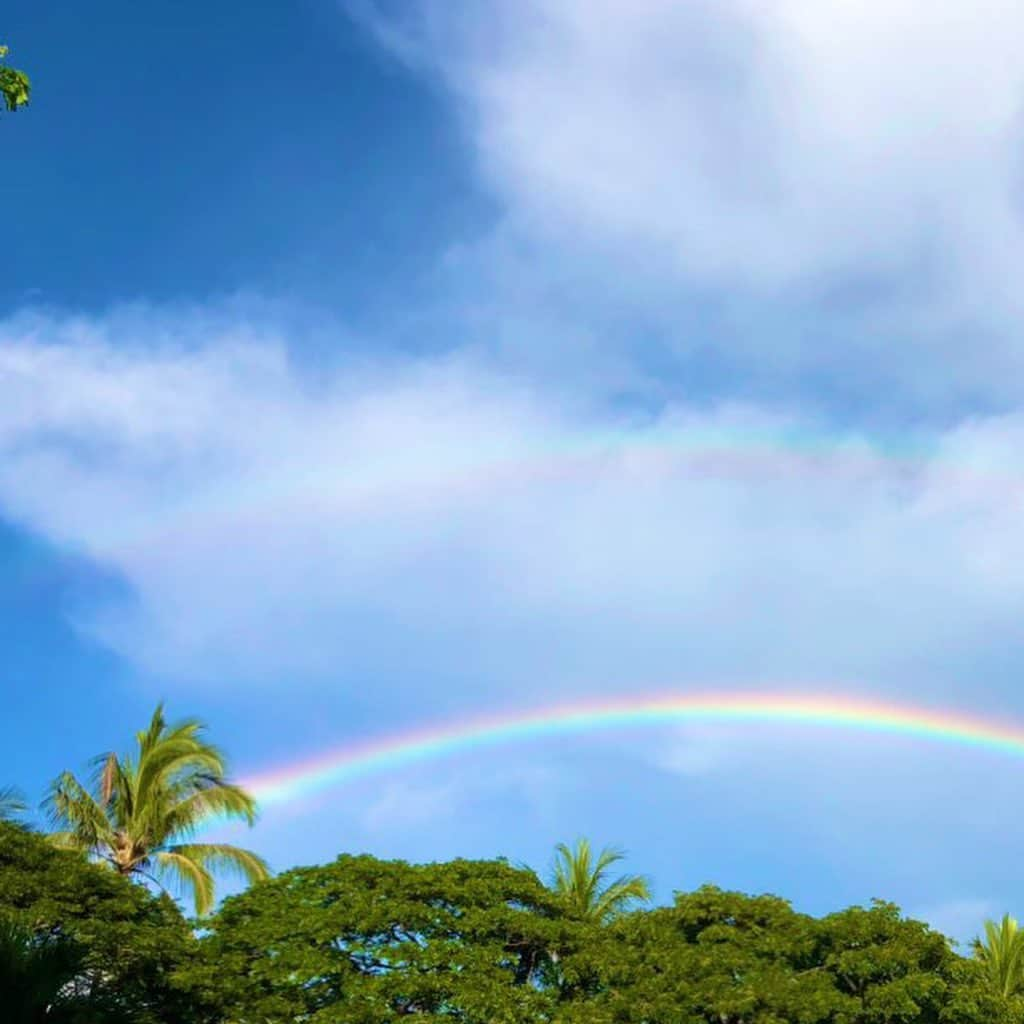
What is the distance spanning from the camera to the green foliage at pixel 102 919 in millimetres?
22078

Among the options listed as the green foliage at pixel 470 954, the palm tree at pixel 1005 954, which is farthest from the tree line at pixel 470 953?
the palm tree at pixel 1005 954

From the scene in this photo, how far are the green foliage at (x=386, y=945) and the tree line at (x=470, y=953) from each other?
0.04 m

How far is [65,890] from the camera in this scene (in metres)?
23.3

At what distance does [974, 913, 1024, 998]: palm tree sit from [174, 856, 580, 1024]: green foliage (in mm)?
18638

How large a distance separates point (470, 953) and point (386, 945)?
1804 millimetres

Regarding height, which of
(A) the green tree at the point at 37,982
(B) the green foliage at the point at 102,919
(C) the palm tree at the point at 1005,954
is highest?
(C) the palm tree at the point at 1005,954

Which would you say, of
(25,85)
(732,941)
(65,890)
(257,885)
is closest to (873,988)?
(732,941)

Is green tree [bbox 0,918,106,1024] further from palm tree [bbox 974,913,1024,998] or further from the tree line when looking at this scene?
palm tree [bbox 974,913,1024,998]

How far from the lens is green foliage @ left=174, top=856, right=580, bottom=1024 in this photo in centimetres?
2286

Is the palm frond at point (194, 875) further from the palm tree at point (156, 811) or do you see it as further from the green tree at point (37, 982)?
the green tree at point (37, 982)

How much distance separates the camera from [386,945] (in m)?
24.4

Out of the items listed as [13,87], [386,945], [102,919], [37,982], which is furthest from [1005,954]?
[13,87]

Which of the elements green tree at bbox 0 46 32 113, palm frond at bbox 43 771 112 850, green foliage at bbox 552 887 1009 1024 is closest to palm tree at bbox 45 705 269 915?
palm frond at bbox 43 771 112 850

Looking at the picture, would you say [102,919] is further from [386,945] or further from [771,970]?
[771,970]
